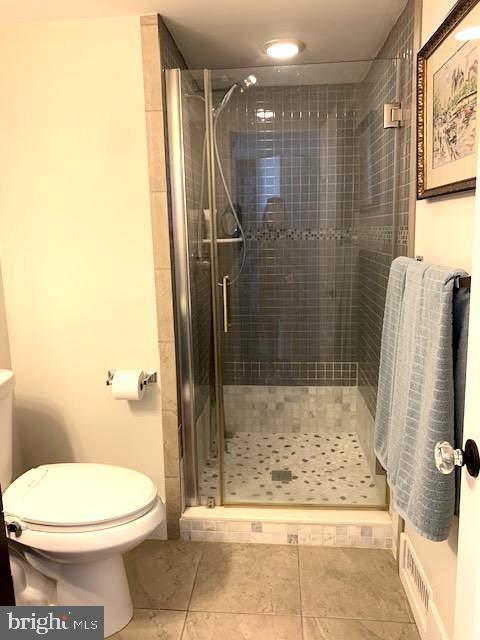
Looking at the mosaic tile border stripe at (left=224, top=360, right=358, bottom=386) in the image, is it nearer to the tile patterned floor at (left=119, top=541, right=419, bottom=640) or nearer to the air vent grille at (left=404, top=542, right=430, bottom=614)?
the tile patterned floor at (left=119, top=541, right=419, bottom=640)

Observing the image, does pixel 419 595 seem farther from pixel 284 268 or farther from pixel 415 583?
pixel 284 268

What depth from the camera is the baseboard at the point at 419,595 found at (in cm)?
154

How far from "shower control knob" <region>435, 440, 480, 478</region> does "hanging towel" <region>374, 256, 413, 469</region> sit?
70 centimetres

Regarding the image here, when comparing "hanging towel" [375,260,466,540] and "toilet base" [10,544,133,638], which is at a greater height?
"hanging towel" [375,260,466,540]

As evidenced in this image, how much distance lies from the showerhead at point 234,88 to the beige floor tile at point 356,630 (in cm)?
216

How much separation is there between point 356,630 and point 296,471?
0.94 metres

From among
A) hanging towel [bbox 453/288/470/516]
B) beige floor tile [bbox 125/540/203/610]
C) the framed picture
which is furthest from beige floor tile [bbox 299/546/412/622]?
the framed picture

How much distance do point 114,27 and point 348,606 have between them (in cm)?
249

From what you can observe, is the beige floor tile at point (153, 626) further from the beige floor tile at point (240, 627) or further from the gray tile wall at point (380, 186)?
the gray tile wall at point (380, 186)

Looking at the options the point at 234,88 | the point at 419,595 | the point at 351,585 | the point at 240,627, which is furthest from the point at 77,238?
the point at 419,595

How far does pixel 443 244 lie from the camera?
1.54m

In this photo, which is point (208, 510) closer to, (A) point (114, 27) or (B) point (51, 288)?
(B) point (51, 288)

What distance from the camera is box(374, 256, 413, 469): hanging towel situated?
64.6 inches

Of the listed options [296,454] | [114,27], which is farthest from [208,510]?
[114,27]
